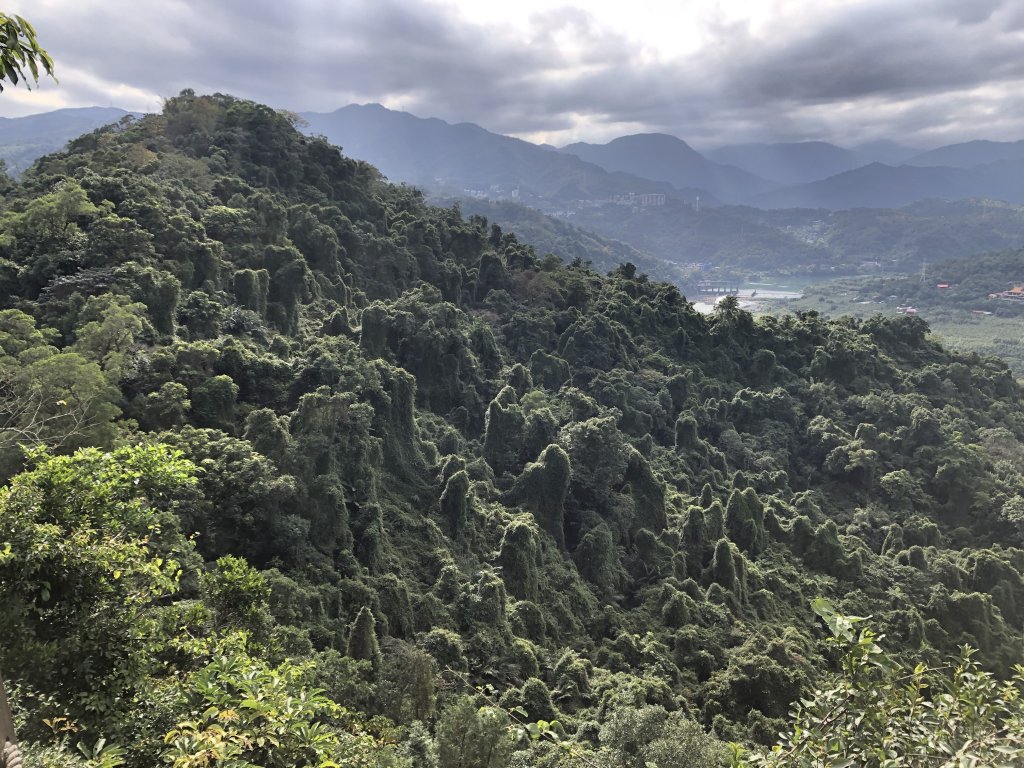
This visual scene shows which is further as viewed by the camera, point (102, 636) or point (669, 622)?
point (669, 622)

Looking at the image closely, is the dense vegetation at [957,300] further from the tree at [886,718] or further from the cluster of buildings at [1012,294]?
the tree at [886,718]

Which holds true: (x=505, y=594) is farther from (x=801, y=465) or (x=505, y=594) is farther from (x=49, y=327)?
(x=801, y=465)

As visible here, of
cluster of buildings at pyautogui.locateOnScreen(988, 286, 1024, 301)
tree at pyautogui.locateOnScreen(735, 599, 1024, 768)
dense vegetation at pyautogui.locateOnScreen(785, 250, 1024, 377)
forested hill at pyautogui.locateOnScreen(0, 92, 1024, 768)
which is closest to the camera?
tree at pyautogui.locateOnScreen(735, 599, 1024, 768)

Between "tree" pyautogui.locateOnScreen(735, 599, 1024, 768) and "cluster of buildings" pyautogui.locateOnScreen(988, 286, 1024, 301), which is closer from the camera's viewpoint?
"tree" pyautogui.locateOnScreen(735, 599, 1024, 768)

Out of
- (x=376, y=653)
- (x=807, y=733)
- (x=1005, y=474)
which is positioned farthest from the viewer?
(x=1005, y=474)

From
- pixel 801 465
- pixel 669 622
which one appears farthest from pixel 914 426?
pixel 669 622

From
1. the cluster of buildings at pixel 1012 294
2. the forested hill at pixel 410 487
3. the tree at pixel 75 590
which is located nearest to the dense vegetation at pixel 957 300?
the cluster of buildings at pixel 1012 294

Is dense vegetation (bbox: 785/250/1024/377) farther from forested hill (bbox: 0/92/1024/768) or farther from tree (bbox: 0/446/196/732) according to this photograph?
tree (bbox: 0/446/196/732)

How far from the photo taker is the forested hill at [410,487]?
608 centimetres

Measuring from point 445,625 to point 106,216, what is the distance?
21360mm

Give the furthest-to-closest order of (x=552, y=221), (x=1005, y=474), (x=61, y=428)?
(x=552, y=221), (x=1005, y=474), (x=61, y=428)

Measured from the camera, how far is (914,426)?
3584 centimetres

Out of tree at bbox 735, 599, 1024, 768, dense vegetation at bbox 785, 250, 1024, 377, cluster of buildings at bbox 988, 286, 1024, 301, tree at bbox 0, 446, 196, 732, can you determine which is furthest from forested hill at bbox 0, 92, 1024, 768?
cluster of buildings at bbox 988, 286, 1024, 301

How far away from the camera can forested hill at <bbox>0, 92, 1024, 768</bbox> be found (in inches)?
239
